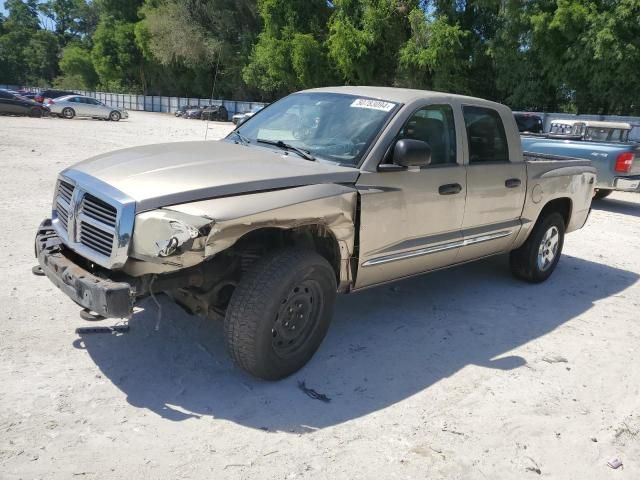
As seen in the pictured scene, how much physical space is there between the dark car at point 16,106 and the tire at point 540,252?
30.8 m

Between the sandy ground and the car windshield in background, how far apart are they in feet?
4.83

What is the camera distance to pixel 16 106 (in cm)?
2981

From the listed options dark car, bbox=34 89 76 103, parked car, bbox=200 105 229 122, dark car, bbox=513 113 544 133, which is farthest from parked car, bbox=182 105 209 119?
dark car, bbox=513 113 544 133

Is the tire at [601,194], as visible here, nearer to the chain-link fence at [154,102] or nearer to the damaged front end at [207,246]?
the damaged front end at [207,246]

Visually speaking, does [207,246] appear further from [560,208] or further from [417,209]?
[560,208]

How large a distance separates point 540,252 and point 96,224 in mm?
4540

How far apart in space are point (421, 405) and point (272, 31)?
4724cm

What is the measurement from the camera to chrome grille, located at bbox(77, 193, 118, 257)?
315cm

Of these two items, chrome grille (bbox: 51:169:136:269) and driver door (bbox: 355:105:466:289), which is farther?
driver door (bbox: 355:105:466:289)

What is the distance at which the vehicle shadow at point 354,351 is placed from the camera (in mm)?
3383

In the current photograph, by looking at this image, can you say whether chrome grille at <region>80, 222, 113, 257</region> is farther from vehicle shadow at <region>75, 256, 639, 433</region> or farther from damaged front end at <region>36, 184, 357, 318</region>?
vehicle shadow at <region>75, 256, 639, 433</region>

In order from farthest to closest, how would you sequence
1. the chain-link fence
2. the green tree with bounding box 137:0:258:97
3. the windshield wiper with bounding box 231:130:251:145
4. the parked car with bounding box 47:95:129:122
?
1. the chain-link fence
2. the green tree with bounding box 137:0:258:97
3. the parked car with bounding box 47:95:129:122
4. the windshield wiper with bounding box 231:130:251:145

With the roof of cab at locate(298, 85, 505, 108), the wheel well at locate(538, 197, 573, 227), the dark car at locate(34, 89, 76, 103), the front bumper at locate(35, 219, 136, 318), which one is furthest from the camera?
the dark car at locate(34, 89, 76, 103)

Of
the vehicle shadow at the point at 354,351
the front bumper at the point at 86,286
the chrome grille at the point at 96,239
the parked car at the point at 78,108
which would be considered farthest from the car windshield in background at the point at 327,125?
the parked car at the point at 78,108
